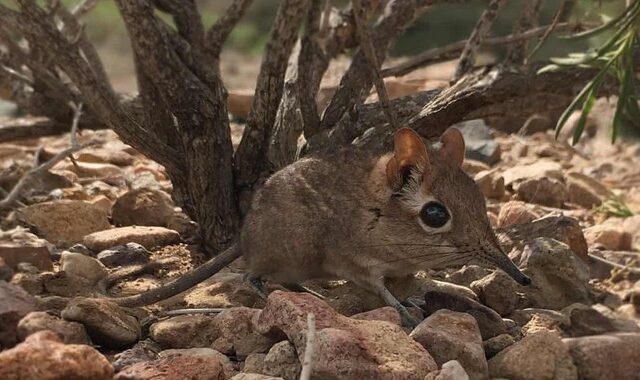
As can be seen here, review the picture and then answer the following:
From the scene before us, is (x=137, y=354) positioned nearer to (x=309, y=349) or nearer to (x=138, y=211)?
(x=309, y=349)

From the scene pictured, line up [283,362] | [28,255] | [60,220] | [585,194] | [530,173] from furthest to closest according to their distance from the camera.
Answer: [530,173], [585,194], [60,220], [28,255], [283,362]

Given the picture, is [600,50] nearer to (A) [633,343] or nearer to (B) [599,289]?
(B) [599,289]

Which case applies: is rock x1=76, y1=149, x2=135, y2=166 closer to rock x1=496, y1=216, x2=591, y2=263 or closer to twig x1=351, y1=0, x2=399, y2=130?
twig x1=351, y1=0, x2=399, y2=130

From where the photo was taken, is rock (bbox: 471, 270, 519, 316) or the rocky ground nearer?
the rocky ground

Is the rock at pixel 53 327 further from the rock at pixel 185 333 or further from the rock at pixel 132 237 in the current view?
the rock at pixel 132 237

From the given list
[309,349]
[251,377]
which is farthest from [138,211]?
[309,349]

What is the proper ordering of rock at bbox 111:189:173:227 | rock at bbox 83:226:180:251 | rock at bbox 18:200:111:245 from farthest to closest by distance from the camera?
rock at bbox 111:189:173:227, rock at bbox 18:200:111:245, rock at bbox 83:226:180:251

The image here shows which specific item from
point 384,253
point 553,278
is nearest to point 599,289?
point 553,278

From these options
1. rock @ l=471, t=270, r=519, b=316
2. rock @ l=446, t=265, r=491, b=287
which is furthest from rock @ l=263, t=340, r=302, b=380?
rock @ l=446, t=265, r=491, b=287
